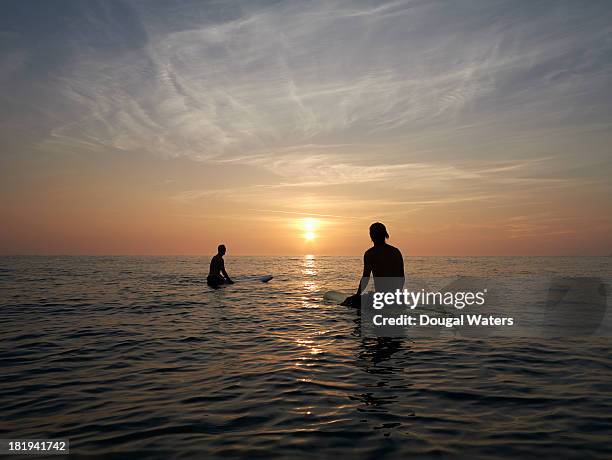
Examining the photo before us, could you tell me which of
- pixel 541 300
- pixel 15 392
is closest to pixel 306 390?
pixel 15 392

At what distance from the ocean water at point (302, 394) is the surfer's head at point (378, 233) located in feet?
9.11

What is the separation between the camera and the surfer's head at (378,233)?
11133mm

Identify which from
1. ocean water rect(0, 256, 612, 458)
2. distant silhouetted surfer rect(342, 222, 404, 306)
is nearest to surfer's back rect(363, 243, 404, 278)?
distant silhouetted surfer rect(342, 222, 404, 306)

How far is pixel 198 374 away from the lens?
24.9 ft

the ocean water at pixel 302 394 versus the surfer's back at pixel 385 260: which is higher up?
the surfer's back at pixel 385 260

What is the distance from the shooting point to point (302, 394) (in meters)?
6.42

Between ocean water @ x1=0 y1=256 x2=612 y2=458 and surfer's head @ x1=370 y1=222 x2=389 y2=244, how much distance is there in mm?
2778

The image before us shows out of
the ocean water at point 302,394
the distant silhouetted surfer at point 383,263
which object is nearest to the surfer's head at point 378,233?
the distant silhouetted surfer at point 383,263

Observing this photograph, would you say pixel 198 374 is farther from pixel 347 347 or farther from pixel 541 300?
pixel 541 300

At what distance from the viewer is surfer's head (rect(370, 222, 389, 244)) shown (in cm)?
1113

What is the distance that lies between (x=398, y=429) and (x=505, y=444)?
1.22m

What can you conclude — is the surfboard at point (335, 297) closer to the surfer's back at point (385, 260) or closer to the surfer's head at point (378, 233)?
the surfer's back at point (385, 260)

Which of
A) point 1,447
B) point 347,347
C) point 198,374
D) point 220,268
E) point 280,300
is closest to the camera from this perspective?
point 1,447

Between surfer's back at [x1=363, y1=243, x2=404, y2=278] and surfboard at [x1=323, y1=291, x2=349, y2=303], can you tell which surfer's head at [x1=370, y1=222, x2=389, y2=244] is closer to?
surfer's back at [x1=363, y1=243, x2=404, y2=278]
